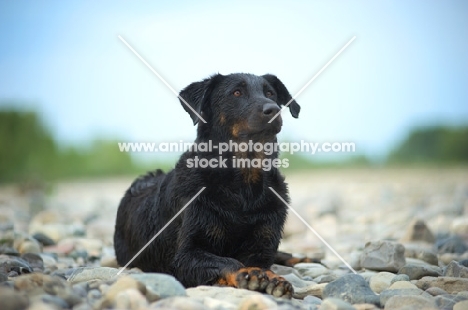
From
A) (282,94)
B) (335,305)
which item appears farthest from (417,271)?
(282,94)

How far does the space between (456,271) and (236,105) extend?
9.43 feet

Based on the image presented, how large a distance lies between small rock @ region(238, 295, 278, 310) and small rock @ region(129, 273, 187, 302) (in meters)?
0.50

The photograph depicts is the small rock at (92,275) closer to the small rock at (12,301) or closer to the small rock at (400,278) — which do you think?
the small rock at (12,301)

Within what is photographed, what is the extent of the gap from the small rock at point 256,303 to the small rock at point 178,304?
0.29m

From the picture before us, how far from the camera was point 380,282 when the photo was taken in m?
5.78

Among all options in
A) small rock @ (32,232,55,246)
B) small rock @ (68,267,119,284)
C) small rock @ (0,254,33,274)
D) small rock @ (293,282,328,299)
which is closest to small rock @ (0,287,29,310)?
small rock @ (68,267,119,284)

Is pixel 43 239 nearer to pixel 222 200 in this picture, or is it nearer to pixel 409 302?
pixel 222 200

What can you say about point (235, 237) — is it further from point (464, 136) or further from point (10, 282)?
point (464, 136)

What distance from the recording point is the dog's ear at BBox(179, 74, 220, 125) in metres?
6.33

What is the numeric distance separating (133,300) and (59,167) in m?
21.9

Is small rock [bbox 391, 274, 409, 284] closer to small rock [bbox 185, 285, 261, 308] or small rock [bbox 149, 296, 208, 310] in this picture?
small rock [bbox 185, 285, 261, 308]

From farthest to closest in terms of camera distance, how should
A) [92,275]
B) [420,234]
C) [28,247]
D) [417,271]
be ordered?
[420,234], [28,247], [417,271], [92,275]

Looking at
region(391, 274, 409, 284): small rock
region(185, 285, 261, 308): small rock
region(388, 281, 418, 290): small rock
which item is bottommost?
region(391, 274, 409, 284): small rock

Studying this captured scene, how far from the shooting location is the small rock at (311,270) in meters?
6.68
